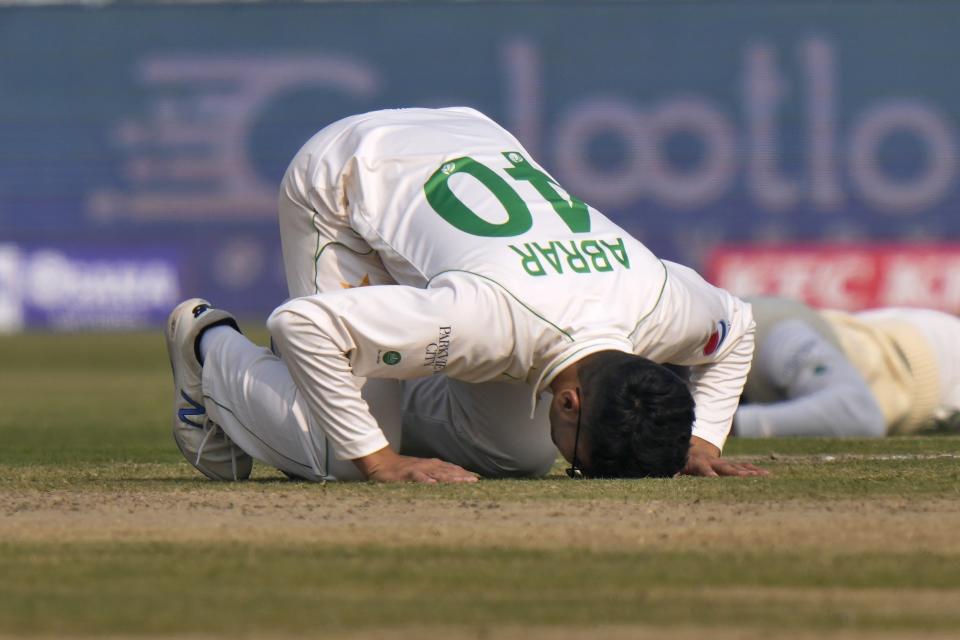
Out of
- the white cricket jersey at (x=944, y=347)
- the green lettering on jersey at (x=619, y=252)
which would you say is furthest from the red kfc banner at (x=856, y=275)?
the green lettering on jersey at (x=619, y=252)

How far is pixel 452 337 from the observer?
4.57 m

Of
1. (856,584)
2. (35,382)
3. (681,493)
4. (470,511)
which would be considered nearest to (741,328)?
(681,493)

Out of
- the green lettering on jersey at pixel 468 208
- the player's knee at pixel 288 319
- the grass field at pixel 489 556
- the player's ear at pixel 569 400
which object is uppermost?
the green lettering on jersey at pixel 468 208

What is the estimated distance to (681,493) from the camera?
473cm

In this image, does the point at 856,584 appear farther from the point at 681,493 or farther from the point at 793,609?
the point at 681,493

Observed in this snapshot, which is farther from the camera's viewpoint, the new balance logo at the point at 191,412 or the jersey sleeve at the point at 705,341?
the new balance logo at the point at 191,412

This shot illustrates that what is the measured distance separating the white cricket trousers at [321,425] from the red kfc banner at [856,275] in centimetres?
1931

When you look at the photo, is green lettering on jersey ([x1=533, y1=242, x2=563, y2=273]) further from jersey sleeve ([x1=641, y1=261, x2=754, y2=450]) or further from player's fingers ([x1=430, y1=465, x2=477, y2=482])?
player's fingers ([x1=430, y1=465, x2=477, y2=482])

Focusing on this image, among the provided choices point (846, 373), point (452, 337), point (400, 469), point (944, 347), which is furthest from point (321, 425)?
point (944, 347)

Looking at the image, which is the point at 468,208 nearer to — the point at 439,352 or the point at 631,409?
the point at 439,352

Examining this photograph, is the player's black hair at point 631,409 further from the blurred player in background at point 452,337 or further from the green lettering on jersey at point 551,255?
the green lettering on jersey at point 551,255

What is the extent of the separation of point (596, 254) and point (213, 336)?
130 cm

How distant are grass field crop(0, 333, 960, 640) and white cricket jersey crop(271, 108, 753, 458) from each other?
0.34 metres

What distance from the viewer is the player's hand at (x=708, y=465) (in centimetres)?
529
